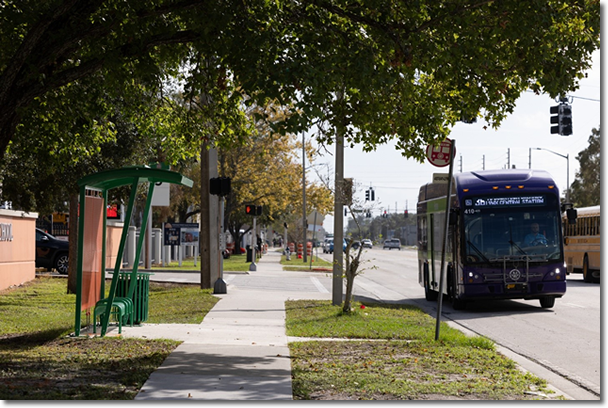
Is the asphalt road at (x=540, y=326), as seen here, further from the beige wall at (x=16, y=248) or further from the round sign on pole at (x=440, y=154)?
the beige wall at (x=16, y=248)

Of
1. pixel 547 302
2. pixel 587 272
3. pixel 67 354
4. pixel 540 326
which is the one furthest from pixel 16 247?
pixel 587 272

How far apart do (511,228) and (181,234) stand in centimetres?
2485

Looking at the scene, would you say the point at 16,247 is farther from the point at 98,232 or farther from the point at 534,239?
the point at 534,239

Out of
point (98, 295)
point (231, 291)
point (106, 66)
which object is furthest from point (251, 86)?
point (231, 291)

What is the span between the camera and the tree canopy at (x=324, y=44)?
1015 centimetres

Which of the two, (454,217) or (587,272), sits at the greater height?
(454,217)

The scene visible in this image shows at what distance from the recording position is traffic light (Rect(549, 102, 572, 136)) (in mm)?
27219

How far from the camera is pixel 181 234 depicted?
4159 cm

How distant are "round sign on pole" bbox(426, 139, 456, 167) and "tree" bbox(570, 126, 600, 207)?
65908 mm

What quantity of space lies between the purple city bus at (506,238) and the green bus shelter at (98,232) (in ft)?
27.1

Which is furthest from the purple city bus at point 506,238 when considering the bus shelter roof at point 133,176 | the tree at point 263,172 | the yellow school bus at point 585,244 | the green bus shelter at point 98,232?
the tree at point 263,172

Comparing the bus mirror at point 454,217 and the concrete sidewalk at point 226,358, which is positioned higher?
the bus mirror at point 454,217

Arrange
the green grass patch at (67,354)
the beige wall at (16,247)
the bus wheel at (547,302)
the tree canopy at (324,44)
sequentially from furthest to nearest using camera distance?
the beige wall at (16,247)
the bus wheel at (547,302)
the tree canopy at (324,44)
the green grass patch at (67,354)

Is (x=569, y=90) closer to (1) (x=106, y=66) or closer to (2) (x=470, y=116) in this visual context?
(2) (x=470, y=116)
